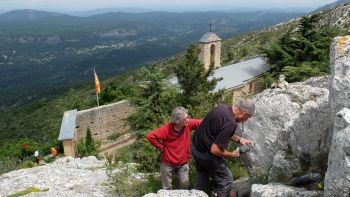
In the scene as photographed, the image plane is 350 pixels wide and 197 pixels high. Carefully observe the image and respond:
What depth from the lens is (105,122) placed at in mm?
22000

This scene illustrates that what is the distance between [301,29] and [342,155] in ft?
70.2

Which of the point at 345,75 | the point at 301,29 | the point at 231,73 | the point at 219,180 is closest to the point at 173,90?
the point at 231,73

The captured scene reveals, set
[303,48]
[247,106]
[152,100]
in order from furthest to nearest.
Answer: [303,48]
[152,100]
[247,106]

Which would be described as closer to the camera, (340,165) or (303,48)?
(340,165)

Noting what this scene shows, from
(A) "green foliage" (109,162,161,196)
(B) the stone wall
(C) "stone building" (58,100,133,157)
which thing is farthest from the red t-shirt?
(B) the stone wall

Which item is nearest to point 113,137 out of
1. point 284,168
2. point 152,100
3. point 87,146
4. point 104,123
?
point 104,123

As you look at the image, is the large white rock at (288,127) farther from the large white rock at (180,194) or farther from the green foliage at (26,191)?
the green foliage at (26,191)

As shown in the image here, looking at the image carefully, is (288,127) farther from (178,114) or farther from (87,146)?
(87,146)

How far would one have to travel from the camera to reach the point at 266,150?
642cm

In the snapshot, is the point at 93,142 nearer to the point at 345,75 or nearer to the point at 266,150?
the point at 266,150

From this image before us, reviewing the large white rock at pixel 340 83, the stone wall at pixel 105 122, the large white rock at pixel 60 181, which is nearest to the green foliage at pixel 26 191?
the large white rock at pixel 60 181

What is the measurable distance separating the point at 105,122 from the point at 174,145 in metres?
16.4

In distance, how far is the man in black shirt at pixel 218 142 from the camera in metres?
5.16

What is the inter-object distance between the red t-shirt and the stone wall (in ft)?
49.1
